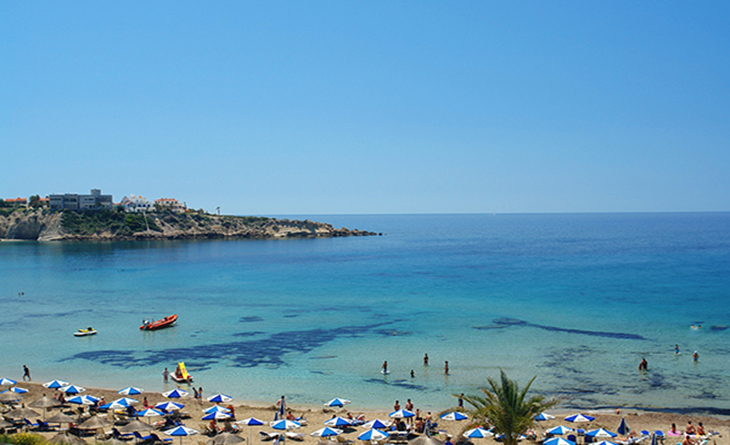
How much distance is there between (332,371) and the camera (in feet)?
121

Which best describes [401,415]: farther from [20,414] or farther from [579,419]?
[20,414]

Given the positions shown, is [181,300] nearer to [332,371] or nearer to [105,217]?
[332,371]

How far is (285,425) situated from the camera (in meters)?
24.3

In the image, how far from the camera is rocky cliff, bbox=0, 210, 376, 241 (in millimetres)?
162750

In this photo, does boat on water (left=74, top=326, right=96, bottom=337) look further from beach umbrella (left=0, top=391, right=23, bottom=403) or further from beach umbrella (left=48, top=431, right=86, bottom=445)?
beach umbrella (left=48, top=431, right=86, bottom=445)

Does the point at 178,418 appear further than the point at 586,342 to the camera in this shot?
No

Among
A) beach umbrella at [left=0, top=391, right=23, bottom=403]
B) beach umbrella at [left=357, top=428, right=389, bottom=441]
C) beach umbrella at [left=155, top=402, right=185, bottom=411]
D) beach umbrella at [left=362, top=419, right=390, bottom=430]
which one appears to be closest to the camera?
beach umbrella at [left=357, top=428, right=389, bottom=441]

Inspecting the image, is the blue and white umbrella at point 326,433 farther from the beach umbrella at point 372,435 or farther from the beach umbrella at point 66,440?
the beach umbrella at point 66,440

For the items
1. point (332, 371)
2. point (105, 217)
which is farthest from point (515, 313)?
point (105, 217)

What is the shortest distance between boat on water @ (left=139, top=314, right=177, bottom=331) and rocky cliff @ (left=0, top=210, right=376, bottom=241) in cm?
12496

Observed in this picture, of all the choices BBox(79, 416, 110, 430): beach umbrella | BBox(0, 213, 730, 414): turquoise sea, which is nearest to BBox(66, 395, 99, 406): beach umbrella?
BBox(79, 416, 110, 430): beach umbrella

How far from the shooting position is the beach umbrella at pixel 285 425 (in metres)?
24.1

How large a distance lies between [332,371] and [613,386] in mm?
18087

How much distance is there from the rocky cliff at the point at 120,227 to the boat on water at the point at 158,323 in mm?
124959
